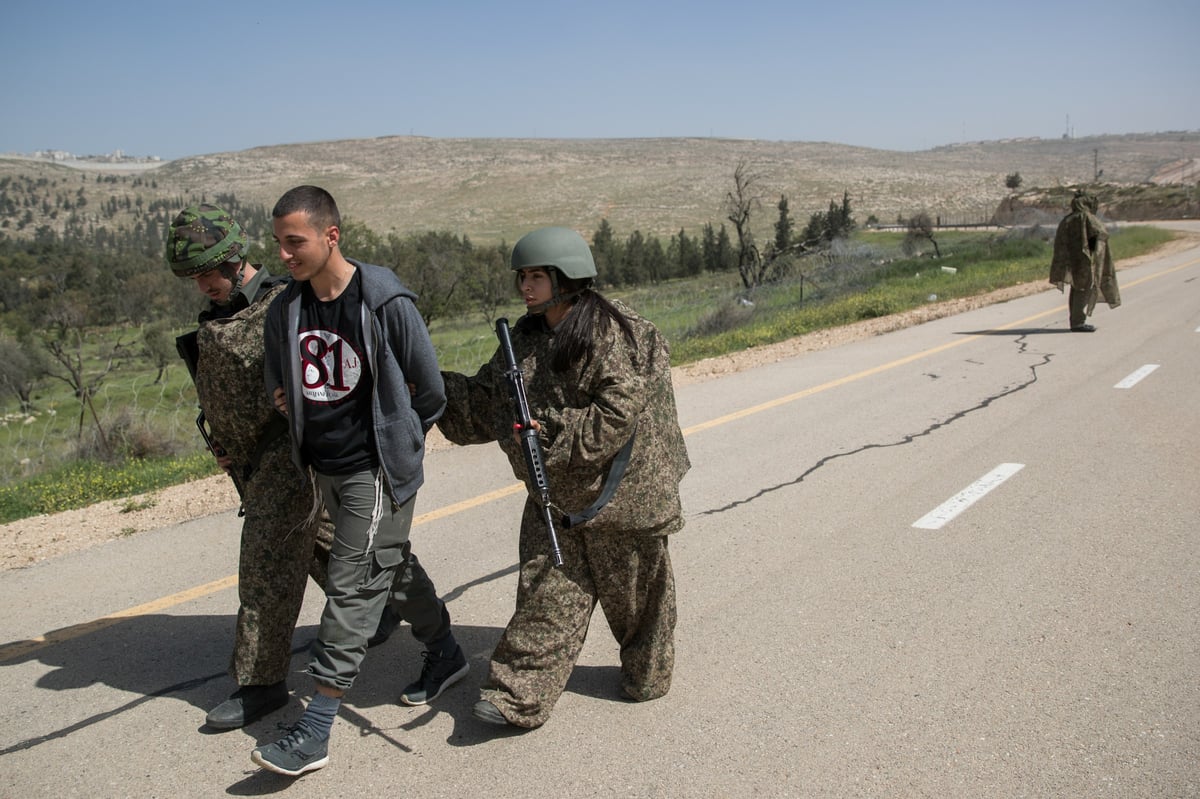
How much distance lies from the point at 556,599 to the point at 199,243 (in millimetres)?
1875

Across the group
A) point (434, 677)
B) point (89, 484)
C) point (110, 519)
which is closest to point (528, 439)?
point (434, 677)

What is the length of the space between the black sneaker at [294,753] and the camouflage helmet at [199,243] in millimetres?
1708

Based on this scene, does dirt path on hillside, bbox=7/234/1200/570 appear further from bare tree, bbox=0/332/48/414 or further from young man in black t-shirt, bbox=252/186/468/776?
bare tree, bbox=0/332/48/414

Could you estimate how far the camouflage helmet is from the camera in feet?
12.6

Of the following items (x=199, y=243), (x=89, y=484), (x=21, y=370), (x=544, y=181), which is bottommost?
(x=21, y=370)

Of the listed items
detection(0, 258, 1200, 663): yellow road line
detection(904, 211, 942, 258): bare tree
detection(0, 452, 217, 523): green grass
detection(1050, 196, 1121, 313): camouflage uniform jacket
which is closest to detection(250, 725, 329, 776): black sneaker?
detection(0, 258, 1200, 663): yellow road line

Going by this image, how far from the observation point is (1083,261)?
1455 cm

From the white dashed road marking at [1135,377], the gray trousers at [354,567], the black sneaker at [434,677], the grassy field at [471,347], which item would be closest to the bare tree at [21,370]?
the grassy field at [471,347]

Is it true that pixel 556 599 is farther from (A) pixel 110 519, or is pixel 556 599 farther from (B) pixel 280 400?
(A) pixel 110 519

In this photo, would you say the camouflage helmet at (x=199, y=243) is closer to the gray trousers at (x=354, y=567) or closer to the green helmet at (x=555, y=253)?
the gray trousers at (x=354, y=567)

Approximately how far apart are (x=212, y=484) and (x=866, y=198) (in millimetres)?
107474

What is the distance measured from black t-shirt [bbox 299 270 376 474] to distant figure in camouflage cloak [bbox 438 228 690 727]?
1.41 ft

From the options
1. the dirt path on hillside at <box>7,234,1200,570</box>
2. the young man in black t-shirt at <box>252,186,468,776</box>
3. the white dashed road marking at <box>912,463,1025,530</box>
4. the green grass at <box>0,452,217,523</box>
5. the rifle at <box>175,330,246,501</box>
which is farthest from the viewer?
the green grass at <box>0,452,217,523</box>

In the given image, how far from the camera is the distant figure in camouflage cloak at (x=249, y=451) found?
3842mm
